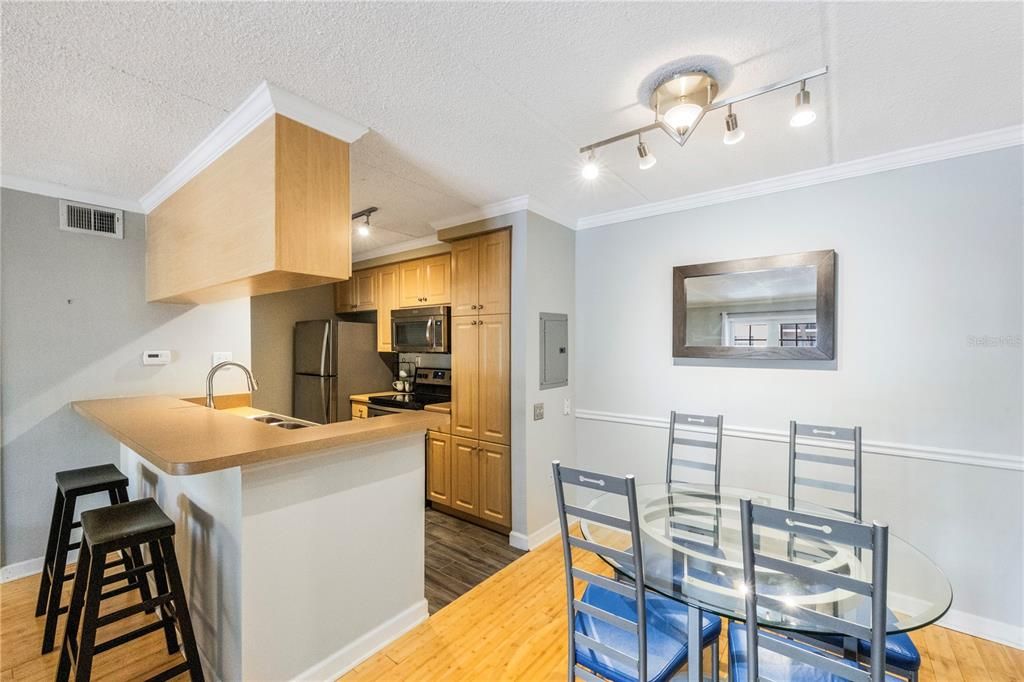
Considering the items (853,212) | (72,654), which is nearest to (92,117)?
(72,654)

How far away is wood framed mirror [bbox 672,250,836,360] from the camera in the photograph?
8.25ft

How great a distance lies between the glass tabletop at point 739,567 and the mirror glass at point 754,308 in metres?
1.02

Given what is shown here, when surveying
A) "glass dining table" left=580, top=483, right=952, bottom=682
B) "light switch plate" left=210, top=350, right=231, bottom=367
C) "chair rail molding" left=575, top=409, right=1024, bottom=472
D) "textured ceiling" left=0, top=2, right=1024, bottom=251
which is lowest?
"glass dining table" left=580, top=483, right=952, bottom=682

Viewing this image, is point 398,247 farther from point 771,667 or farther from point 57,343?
point 771,667

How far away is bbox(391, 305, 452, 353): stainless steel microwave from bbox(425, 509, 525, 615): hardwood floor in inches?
59.0

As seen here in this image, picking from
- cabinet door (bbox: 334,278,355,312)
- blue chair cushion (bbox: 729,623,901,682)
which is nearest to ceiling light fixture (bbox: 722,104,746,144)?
blue chair cushion (bbox: 729,623,901,682)

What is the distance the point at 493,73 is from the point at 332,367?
3439 millimetres

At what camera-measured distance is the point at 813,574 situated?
1.12 meters

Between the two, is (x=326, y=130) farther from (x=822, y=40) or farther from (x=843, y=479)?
(x=843, y=479)

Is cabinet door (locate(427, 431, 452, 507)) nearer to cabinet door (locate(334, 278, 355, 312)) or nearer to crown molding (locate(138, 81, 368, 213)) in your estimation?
cabinet door (locate(334, 278, 355, 312))

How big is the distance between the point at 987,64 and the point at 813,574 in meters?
1.96

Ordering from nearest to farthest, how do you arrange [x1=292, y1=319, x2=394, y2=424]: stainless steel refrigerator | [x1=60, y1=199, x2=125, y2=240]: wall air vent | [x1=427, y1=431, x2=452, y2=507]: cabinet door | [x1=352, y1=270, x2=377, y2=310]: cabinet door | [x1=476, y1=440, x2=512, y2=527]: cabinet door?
[x1=60, y1=199, x2=125, y2=240]: wall air vent
[x1=476, y1=440, x2=512, y2=527]: cabinet door
[x1=427, y1=431, x2=452, y2=507]: cabinet door
[x1=292, y1=319, x2=394, y2=424]: stainless steel refrigerator
[x1=352, y1=270, x2=377, y2=310]: cabinet door

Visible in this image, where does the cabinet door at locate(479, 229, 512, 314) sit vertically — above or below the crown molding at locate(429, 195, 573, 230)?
below

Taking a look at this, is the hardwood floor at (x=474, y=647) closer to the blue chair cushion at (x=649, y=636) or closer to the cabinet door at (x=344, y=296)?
the blue chair cushion at (x=649, y=636)
